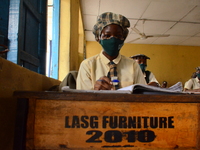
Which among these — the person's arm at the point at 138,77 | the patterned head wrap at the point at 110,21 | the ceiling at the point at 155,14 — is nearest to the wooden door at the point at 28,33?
the patterned head wrap at the point at 110,21

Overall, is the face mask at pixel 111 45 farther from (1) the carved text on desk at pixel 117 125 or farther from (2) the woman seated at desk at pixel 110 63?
(1) the carved text on desk at pixel 117 125

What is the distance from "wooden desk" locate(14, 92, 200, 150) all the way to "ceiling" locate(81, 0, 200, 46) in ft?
11.1

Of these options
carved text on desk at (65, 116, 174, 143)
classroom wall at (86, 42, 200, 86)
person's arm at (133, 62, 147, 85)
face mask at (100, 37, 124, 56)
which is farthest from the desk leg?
classroom wall at (86, 42, 200, 86)

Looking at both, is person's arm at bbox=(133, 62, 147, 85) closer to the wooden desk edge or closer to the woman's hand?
the woman's hand

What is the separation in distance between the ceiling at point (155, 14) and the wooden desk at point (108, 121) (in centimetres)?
339

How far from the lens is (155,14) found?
3.88 metres

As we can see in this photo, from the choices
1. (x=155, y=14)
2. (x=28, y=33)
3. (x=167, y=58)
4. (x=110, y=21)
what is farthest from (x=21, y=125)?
(x=167, y=58)

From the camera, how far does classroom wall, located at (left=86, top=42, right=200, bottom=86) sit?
20.0 feet

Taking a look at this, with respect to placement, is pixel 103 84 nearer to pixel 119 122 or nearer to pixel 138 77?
pixel 119 122

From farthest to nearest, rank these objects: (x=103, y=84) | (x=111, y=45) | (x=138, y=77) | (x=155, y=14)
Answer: (x=155, y=14)
(x=138, y=77)
(x=111, y=45)
(x=103, y=84)

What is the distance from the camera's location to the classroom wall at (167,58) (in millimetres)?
6086

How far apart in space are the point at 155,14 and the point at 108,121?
159 inches

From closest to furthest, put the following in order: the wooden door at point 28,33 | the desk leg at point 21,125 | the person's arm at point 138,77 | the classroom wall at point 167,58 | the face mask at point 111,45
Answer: the desk leg at point 21,125, the wooden door at point 28,33, the face mask at point 111,45, the person's arm at point 138,77, the classroom wall at point 167,58

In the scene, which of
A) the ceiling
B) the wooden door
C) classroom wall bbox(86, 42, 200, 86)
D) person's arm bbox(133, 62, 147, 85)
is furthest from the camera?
classroom wall bbox(86, 42, 200, 86)
